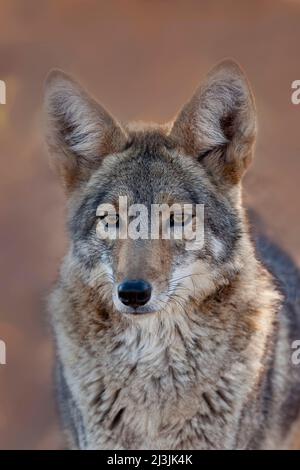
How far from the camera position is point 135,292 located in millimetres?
4797

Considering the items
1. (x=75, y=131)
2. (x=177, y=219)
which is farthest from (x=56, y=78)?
(x=177, y=219)

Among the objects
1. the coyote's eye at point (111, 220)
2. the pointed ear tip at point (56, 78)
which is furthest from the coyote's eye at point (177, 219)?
the pointed ear tip at point (56, 78)

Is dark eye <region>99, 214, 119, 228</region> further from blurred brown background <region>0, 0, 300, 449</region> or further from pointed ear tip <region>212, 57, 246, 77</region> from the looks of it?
blurred brown background <region>0, 0, 300, 449</region>

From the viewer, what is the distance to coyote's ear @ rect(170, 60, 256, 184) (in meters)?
5.36

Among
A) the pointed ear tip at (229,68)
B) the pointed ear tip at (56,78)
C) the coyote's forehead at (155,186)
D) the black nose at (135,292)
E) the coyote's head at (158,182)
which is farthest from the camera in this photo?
the pointed ear tip at (56,78)

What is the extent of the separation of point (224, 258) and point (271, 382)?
116 centimetres

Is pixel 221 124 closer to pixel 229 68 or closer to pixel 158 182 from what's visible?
pixel 229 68

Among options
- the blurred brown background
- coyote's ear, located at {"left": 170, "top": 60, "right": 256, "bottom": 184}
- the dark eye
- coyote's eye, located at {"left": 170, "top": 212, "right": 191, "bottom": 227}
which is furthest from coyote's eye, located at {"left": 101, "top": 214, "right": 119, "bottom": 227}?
the blurred brown background

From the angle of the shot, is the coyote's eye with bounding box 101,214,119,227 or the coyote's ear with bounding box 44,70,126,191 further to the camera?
the coyote's ear with bounding box 44,70,126,191

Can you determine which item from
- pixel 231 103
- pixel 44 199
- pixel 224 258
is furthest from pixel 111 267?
pixel 44 199

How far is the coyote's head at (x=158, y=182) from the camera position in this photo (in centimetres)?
506

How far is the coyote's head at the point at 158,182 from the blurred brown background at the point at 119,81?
337 centimetres

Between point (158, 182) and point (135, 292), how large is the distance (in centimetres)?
81

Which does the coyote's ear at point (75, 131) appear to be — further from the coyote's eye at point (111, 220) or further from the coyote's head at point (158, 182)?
the coyote's eye at point (111, 220)
